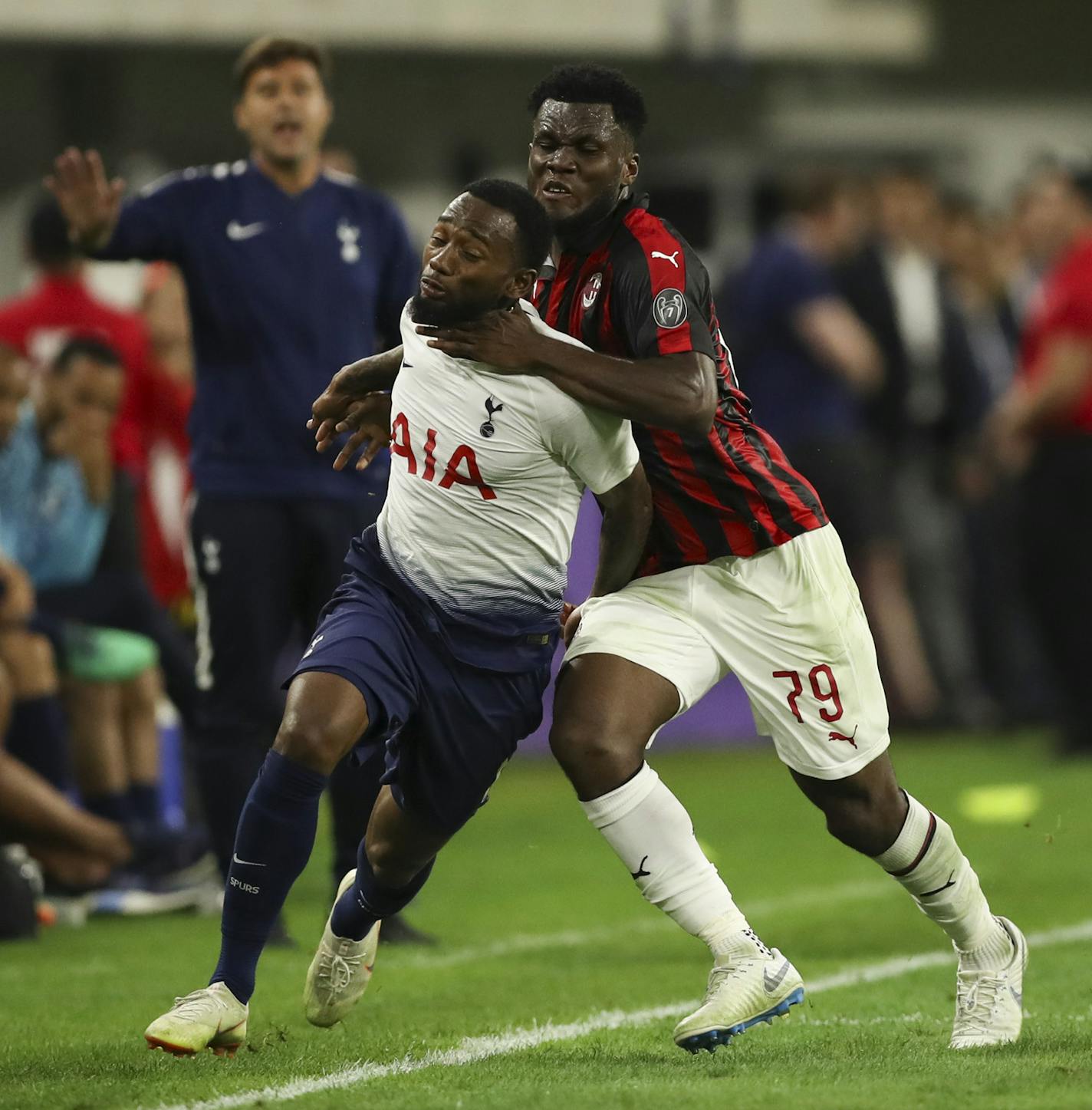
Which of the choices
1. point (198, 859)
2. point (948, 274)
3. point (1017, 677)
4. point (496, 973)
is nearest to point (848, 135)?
point (948, 274)

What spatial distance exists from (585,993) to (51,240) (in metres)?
5.17

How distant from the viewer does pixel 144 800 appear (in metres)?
8.95

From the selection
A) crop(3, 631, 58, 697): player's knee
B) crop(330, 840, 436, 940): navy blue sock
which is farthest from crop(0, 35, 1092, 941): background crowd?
crop(330, 840, 436, 940): navy blue sock

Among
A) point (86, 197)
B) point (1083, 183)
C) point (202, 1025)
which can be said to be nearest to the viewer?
point (202, 1025)

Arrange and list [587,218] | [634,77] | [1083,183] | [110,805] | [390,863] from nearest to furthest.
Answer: [587,218] → [390,863] → [110,805] → [1083,183] → [634,77]

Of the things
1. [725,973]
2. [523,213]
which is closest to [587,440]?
[523,213]

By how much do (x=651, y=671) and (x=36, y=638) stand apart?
383cm

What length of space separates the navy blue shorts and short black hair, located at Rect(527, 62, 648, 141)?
1.22 meters

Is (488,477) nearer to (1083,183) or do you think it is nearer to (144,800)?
(144,800)

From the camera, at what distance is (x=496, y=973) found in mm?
6512

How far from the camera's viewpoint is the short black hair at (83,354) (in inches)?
353

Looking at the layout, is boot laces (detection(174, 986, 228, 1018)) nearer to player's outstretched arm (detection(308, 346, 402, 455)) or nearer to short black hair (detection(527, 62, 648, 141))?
player's outstretched arm (detection(308, 346, 402, 455))

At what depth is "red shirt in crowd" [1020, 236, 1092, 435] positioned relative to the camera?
11.7 m

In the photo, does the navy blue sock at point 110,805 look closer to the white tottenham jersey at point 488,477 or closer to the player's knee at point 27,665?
the player's knee at point 27,665
